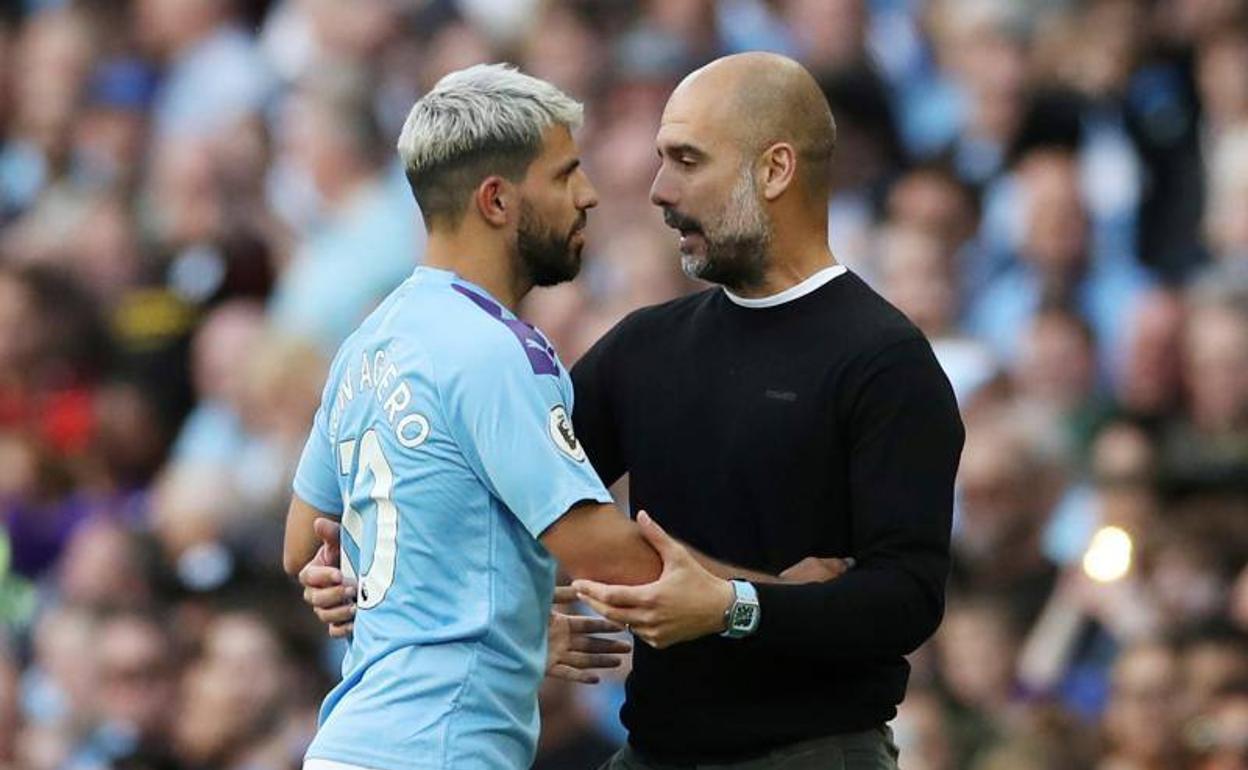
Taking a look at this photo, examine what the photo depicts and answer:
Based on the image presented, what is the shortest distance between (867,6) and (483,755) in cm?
461

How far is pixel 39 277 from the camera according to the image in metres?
9.91

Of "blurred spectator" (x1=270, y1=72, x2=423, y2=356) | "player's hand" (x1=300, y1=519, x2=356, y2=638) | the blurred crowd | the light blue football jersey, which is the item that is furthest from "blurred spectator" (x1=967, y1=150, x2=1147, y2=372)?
the light blue football jersey

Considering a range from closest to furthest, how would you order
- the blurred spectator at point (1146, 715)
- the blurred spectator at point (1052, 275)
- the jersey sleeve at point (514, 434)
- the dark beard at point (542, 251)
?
the jersey sleeve at point (514, 434)
the dark beard at point (542, 251)
the blurred spectator at point (1146, 715)
the blurred spectator at point (1052, 275)

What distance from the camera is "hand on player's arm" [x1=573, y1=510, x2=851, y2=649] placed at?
3926 millimetres

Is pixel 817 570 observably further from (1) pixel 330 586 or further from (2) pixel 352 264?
(2) pixel 352 264

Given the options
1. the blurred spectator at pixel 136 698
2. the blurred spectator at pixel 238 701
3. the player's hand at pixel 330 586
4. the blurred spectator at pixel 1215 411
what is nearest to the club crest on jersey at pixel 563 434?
the player's hand at pixel 330 586

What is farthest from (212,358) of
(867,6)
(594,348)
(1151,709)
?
(594,348)

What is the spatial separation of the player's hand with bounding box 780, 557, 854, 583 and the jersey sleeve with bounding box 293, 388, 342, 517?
0.82m

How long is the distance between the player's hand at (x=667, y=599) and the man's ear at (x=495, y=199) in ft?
1.84

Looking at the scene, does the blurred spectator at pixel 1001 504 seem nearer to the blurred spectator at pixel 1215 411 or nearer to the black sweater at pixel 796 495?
the blurred spectator at pixel 1215 411

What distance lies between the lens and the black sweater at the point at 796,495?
4.11 metres

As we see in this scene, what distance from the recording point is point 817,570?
4.13 m

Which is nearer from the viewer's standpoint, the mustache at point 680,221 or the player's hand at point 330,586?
the player's hand at point 330,586

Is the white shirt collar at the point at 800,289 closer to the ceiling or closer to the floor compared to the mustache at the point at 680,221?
closer to the floor
